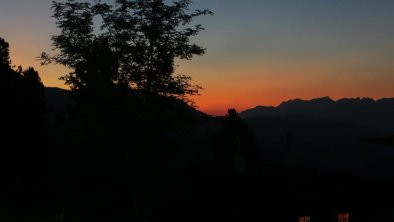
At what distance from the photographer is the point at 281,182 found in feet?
97.1

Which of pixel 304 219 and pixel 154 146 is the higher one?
pixel 154 146

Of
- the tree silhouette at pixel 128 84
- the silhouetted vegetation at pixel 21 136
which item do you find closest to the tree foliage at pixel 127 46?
the tree silhouette at pixel 128 84

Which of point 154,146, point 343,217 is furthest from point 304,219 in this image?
point 154,146

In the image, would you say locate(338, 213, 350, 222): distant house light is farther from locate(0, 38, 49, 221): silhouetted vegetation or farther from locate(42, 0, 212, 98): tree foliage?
locate(0, 38, 49, 221): silhouetted vegetation

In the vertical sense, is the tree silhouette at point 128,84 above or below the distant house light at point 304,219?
above

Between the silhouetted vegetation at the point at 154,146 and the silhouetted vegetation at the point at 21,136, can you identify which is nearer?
the silhouetted vegetation at the point at 154,146

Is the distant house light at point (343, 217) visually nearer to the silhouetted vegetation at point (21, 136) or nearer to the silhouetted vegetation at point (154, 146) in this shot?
the silhouetted vegetation at point (154, 146)

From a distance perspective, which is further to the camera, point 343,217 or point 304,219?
point 343,217

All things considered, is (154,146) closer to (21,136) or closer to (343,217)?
(343,217)

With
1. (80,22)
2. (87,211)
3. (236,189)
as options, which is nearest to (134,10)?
(80,22)

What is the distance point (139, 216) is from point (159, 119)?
6.65m

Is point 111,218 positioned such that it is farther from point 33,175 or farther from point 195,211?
point 33,175

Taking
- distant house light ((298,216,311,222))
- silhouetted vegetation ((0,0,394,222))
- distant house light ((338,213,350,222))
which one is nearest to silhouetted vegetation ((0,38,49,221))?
silhouetted vegetation ((0,0,394,222))

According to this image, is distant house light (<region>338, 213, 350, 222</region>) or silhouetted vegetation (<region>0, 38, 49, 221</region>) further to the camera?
silhouetted vegetation (<region>0, 38, 49, 221</region>)
